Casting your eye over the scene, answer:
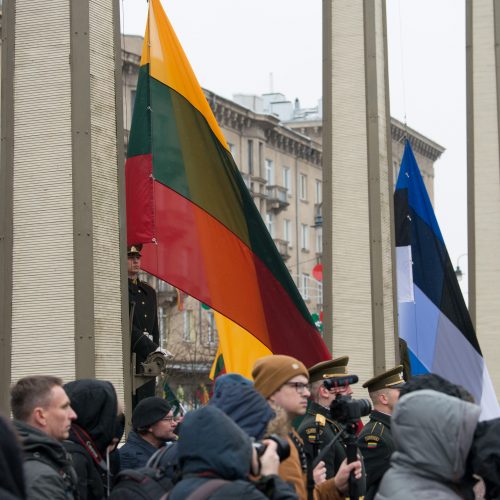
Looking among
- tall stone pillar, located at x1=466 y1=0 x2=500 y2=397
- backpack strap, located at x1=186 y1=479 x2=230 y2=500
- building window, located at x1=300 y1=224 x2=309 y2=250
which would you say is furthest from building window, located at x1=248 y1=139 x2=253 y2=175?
backpack strap, located at x1=186 y1=479 x2=230 y2=500

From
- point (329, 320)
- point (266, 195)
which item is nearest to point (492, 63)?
point (329, 320)

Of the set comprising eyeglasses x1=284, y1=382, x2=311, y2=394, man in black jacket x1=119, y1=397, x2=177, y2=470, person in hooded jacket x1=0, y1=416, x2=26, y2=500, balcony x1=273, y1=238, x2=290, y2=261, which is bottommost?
man in black jacket x1=119, y1=397, x2=177, y2=470

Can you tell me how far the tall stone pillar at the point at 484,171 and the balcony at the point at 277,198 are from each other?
4941 centimetres

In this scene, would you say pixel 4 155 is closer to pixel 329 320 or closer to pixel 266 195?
pixel 329 320

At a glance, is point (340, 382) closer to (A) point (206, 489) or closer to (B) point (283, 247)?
(A) point (206, 489)

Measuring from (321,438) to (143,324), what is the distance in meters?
2.39

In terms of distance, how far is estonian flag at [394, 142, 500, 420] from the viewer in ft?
43.3

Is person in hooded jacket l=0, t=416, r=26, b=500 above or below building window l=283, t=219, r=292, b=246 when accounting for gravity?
below

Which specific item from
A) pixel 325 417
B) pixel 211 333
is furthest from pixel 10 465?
pixel 211 333

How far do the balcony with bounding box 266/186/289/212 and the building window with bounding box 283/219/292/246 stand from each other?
4.59 ft

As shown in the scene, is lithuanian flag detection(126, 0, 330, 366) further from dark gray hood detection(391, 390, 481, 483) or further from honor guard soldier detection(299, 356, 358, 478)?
dark gray hood detection(391, 390, 481, 483)

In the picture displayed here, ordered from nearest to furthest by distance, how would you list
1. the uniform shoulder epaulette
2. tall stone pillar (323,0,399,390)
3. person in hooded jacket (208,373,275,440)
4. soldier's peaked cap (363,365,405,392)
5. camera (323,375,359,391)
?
person in hooded jacket (208,373,275,440) → camera (323,375,359,391) → the uniform shoulder epaulette → soldier's peaked cap (363,365,405,392) → tall stone pillar (323,0,399,390)

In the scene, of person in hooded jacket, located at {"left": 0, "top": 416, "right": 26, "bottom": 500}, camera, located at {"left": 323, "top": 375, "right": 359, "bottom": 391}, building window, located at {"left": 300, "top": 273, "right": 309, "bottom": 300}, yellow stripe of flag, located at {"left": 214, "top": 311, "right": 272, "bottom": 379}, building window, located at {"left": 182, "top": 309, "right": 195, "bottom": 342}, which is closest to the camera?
person in hooded jacket, located at {"left": 0, "top": 416, "right": 26, "bottom": 500}

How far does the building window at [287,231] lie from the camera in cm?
6775
